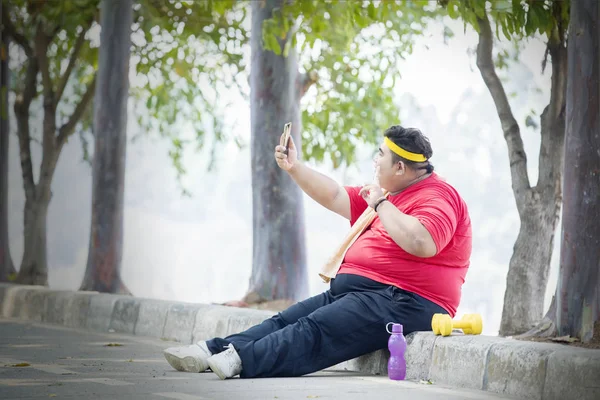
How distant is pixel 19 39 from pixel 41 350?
7.03 metres

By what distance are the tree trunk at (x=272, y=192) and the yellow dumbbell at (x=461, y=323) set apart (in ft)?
11.2

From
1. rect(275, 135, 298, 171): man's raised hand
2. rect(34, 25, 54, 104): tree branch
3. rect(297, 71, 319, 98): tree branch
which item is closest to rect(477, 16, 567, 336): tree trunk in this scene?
rect(275, 135, 298, 171): man's raised hand

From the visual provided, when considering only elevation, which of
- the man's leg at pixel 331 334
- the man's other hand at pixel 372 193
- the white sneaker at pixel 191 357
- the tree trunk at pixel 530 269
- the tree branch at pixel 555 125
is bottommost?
the white sneaker at pixel 191 357

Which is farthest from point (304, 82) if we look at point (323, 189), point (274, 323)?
point (274, 323)

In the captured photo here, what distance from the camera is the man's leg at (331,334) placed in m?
5.13

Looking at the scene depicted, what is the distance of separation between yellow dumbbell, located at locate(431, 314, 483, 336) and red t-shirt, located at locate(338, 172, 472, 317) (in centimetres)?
15

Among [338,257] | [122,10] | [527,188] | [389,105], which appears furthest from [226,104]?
[338,257]

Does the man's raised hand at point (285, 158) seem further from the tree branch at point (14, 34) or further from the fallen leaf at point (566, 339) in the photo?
the tree branch at point (14, 34)

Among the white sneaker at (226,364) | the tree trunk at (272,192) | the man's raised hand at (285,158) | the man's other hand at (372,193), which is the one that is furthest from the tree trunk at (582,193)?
the tree trunk at (272,192)

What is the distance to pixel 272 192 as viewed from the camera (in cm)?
857

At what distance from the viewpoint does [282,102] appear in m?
8.63

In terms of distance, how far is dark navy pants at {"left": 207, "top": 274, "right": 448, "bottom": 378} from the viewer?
5.13 metres

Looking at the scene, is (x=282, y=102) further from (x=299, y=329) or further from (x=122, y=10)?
(x=299, y=329)

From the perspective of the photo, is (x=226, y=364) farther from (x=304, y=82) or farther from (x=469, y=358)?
(x=304, y=82)
